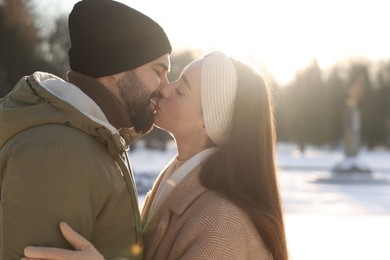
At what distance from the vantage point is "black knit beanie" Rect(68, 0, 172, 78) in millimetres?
2953

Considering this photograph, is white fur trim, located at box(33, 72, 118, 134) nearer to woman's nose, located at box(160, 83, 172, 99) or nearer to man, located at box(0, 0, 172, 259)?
man, located at box(0, 0, 172, 259)

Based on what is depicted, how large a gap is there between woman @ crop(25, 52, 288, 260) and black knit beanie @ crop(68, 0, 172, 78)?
0.46 metres

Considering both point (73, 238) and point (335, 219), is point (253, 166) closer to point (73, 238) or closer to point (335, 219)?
point (73, 238)

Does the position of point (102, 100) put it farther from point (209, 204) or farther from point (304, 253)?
point (304, 253)

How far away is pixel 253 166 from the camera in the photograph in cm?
315

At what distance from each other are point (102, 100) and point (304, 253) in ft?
23.3

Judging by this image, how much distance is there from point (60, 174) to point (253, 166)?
106 cm

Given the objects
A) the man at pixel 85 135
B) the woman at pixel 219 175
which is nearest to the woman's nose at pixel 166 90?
the woman at pixel 219 175

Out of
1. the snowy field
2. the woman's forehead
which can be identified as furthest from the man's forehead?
the snowy field

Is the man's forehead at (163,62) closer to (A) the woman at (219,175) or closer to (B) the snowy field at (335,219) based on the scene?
(A) the woman at (219,175)

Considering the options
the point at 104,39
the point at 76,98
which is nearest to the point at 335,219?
the point at 104,39

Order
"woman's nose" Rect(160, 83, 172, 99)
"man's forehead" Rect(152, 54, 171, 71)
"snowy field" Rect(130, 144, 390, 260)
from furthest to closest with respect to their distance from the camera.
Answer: "snowy field" Rect(130, 144, 390, 260) < "woman's nose" Rect(160, 83, 172, 99) < "man's forehead" Rect(152, 54, 171, 71)

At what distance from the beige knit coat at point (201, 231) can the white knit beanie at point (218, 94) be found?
0.28m

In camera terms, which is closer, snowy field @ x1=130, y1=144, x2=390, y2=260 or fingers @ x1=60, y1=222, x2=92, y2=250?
fingers @ x1=60, y1=222, x2=92, y2=250
